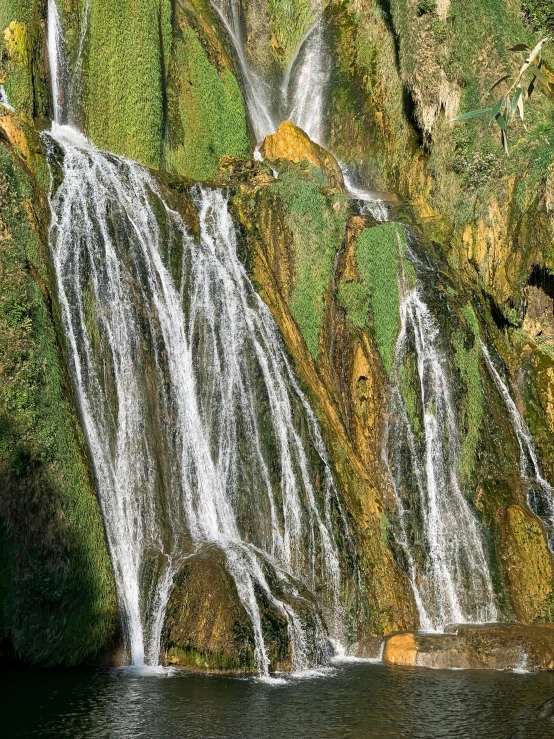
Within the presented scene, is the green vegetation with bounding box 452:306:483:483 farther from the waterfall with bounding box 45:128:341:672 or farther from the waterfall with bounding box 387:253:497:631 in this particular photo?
the waterfall with bounding box 45:128:341:672

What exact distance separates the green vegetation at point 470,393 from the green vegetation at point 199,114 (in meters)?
10.1

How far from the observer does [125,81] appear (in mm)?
26516

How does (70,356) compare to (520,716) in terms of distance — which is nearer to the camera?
(520,716)

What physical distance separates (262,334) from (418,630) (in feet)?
22.7

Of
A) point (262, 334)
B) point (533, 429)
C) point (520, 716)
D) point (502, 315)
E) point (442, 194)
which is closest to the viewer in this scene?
point (520, 716)

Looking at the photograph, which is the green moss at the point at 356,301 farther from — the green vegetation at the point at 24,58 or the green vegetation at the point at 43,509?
the green vegetation at the point at 24,58

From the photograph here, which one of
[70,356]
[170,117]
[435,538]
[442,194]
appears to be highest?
[170,117]

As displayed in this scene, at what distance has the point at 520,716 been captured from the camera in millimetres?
12094

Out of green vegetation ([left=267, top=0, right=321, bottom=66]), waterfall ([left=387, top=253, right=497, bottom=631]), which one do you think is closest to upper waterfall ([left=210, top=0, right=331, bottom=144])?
green vegetation ([left=267, top=0, right=321, bottom=66])

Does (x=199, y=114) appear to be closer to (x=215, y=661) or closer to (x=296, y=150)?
(x=296, y=150)

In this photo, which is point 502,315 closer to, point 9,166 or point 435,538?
point 435,538

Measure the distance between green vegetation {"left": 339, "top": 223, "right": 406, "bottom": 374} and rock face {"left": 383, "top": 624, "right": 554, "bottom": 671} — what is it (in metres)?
6.76

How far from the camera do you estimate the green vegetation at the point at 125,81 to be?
2578 centimetres

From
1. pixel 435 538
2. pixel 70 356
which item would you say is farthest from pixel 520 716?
pixel 70 356
